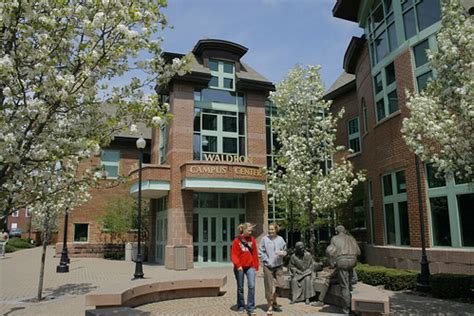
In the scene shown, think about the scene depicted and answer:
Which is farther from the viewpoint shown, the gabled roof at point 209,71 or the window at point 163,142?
the window at point 163,142

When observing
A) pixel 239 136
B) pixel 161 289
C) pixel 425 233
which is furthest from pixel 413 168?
pixel 239 136

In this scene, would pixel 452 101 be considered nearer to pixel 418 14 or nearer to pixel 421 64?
pixel 421 64

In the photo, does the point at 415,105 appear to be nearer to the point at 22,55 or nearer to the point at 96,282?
the point at 22,55

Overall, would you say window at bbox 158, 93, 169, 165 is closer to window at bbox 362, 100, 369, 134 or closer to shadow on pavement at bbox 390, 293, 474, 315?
window at bbox 362, 100, 369, 134

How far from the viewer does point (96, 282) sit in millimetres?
15375

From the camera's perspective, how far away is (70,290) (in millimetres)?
13383

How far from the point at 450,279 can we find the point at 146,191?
15.4 metres

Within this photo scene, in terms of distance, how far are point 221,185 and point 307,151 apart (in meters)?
5.87

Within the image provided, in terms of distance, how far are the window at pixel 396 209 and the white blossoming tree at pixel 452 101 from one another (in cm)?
673

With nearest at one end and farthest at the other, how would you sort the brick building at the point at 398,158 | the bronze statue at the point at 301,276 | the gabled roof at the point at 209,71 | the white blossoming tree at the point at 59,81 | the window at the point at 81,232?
the white blossoming tree at the point at 59,81 → the bronze statue at the point at 301,276 → the brick building at the point at 398,158 → the gabled roof at the point at 209,71 → the window at the point at 81,232

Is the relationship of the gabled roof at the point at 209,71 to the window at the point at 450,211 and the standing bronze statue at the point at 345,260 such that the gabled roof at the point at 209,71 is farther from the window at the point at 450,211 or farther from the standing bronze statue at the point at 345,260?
the standing bronze statue at the point at 345,260

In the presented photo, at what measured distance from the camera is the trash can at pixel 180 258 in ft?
67.4

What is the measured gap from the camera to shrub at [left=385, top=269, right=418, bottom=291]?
12.5m

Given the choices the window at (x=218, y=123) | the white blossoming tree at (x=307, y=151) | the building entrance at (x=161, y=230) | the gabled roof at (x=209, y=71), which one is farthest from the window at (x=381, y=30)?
the building entrance at (x=161, y=230)
